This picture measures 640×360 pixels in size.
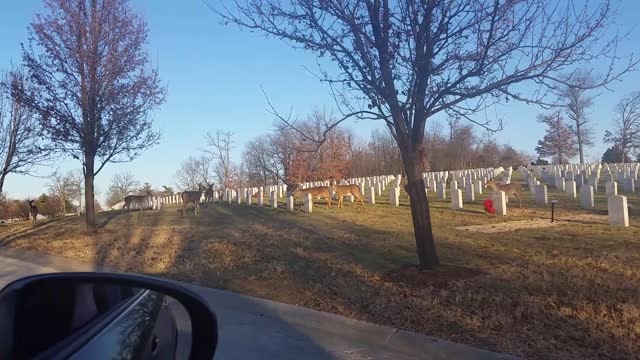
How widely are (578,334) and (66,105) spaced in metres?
14.9

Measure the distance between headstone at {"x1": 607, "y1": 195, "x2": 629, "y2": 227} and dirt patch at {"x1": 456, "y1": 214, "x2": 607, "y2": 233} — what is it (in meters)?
0.58

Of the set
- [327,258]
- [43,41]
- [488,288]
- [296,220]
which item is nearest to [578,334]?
[488,288]

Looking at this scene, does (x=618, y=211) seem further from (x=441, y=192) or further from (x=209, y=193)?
(x=209, y=193)

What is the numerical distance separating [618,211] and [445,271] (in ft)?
24.5

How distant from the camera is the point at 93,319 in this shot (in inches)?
77.9

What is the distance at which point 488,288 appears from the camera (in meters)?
7.09

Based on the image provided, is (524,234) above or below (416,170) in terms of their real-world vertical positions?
below

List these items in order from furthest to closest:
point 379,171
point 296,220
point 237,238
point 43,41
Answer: point 379,171 → point 296,220 → point 43,41 → point 237,238

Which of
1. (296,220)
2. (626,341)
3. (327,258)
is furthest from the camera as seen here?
(296,220)

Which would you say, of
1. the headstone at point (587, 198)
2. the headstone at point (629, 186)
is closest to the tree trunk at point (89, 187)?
the headstone at point (587, 198)

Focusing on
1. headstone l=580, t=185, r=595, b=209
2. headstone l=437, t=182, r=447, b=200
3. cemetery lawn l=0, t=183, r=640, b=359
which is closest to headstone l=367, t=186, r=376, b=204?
headstone l=437, t=182, r=447, b=200

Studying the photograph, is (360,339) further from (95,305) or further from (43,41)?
(43,41)

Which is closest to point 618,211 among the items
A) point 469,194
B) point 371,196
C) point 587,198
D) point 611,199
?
point 611,199

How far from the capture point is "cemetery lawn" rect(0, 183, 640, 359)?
5.70 metres
